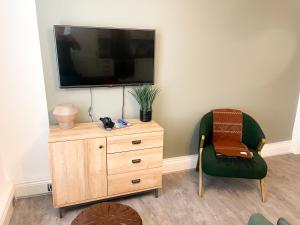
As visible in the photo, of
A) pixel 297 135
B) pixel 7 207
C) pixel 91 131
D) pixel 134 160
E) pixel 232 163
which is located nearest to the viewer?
pixel 7 207

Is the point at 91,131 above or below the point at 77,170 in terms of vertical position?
above

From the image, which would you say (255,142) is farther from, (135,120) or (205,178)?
(135,120)

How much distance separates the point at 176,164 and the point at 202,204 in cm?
65

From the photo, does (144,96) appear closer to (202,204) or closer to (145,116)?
(145,116)

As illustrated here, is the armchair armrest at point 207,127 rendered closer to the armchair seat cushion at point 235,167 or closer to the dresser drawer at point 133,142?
the armchair seat cushion at point 235,167

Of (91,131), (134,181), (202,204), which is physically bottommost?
(202,204)

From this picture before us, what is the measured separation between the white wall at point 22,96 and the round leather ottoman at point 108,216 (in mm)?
1067

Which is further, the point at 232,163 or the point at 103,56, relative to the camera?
the point at 232,163

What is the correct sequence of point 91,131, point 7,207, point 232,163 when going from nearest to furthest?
1. point 7,207
2. point 91,131
3. point 232,163

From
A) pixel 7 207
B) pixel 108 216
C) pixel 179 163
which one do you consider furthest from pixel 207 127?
pixel 7 207

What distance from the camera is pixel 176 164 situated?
283 centimetres

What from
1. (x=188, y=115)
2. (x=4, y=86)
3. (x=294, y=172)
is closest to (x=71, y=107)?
(x=4, y=86)

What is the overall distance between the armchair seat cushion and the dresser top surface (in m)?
0.65

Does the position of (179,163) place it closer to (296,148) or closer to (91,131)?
(91,131)
